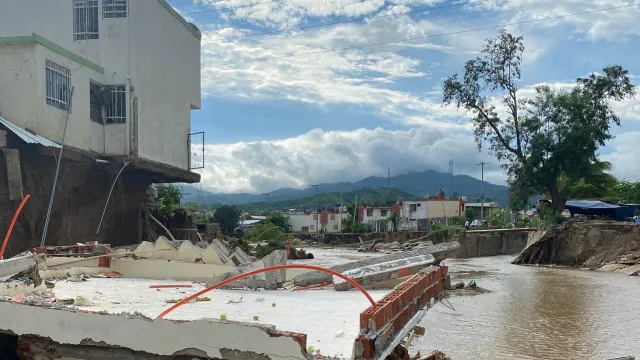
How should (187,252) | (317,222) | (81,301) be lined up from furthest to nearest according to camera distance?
(317,222)
(187,252)
(81,301)

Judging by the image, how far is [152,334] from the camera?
378cm

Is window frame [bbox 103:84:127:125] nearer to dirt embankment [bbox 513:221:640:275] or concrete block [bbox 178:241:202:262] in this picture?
concrete block [bbox 178:241:202:262]

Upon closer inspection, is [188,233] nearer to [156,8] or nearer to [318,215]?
[156,8]

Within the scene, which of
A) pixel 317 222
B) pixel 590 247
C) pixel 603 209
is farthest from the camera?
pixel 317 222

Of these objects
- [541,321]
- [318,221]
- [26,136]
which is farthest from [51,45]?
[318,221]

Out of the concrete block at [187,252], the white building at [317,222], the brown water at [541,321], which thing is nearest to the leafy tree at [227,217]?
the white building at [317,222]

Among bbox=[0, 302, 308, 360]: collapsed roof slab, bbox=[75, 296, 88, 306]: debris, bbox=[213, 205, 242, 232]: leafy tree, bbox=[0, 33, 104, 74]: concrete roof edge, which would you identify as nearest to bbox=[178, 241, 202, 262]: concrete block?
bbox=[75, 296, 88, 306]: debris

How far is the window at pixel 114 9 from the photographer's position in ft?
55.2

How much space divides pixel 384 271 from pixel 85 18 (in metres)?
15.0

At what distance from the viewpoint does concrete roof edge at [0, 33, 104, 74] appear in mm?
13641

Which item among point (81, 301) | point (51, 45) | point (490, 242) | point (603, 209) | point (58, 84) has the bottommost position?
point (490, 242)

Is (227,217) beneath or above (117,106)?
beneath

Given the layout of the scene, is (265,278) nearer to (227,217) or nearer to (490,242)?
(490,242)

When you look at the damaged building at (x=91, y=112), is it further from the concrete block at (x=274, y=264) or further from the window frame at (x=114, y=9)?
the concrete block at (x=274, y=264)
